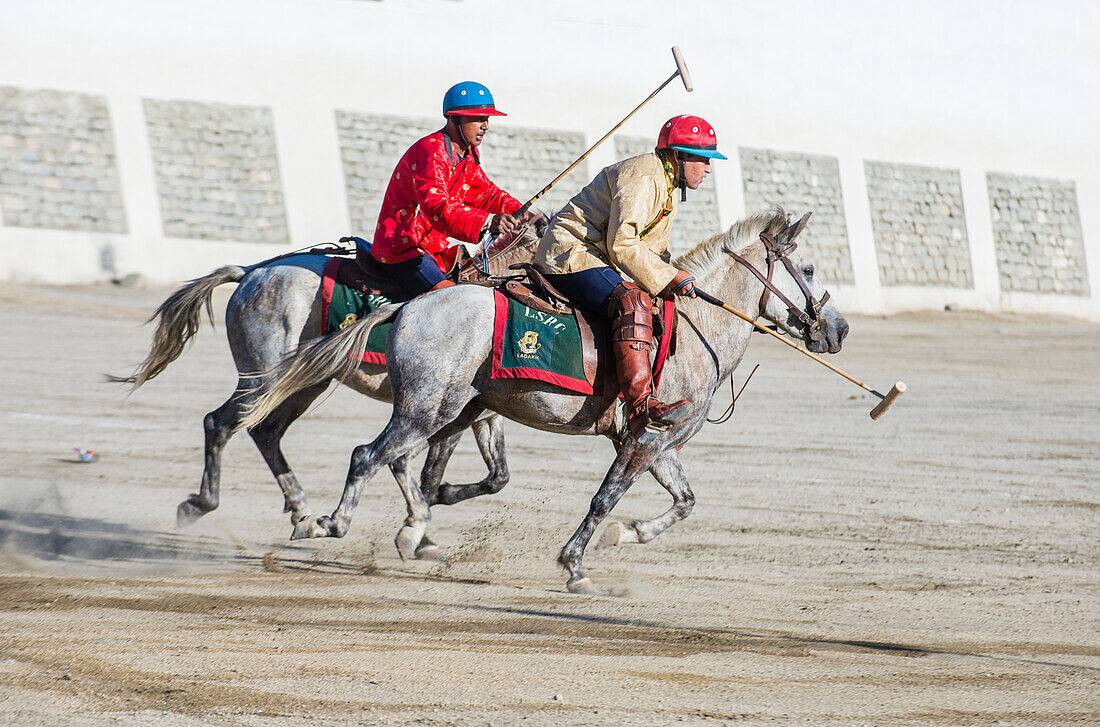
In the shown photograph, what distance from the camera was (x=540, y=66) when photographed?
25656 mm

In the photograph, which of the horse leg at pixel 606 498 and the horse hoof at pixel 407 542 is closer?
the horse leg at pixel 606 498

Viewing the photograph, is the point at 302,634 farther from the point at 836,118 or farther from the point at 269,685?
the point at 836,118

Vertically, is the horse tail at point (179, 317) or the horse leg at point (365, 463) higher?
the horse tail at point (179, 317)

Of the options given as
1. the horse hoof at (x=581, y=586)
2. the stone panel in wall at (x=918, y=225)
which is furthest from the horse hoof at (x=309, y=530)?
the stone panel in wall at (x=918, y=225)

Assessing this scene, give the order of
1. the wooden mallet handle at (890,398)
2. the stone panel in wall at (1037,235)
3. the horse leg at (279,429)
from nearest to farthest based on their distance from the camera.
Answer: the wooden mallet handle at (890,398) → the horse leg at (279,429) → the stone panel in wall at (1037,235)

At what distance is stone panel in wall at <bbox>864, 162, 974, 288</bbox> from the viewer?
90.5 feet

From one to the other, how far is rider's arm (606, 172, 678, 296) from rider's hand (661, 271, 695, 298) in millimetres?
31

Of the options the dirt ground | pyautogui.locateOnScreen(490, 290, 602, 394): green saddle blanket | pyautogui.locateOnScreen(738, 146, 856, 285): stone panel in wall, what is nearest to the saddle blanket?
pyautogui.locateOnScreen(490, 290, 602, 394): green saddle blanket

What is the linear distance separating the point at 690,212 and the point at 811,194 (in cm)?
308

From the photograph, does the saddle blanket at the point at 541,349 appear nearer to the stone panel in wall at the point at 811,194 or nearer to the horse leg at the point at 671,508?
the horse leg at the point at 671,508

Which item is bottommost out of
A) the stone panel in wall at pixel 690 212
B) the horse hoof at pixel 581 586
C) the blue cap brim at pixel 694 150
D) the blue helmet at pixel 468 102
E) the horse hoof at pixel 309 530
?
the horse hoof at pixel 581 586

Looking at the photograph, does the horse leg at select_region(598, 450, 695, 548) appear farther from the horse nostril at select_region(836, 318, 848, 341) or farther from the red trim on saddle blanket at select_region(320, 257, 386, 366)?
the red trim on saddle blanket at select_region(320, 257, 386, 366)

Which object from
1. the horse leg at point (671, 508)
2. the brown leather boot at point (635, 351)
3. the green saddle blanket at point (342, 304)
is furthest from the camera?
the green saddle blanket at point (342, 304)

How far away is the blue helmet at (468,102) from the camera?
7070 mm
